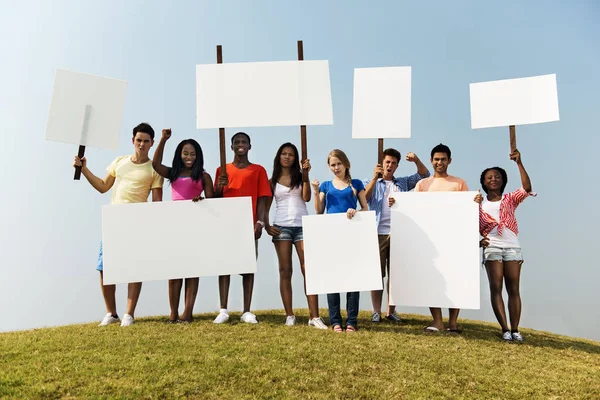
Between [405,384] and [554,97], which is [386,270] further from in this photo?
[554,97]

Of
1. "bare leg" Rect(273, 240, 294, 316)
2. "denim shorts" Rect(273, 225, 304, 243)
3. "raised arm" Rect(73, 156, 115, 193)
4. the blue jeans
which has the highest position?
"raised arm" Rect(73, 156, 115, 193)

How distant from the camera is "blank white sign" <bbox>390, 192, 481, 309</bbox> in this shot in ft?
26.3

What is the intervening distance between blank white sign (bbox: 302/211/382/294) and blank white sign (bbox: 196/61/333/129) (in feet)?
5.44

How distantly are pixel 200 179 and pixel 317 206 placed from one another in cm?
189

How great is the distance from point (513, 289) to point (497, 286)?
29 centimetres

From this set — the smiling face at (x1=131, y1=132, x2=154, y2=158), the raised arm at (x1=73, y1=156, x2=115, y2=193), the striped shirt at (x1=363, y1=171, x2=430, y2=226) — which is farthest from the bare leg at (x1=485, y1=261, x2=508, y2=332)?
the raised arm at (x1=73, y1=156, x2=115, y2=193)

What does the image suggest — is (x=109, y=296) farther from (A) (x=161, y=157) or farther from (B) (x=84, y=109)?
(B) (x=84, y=109)

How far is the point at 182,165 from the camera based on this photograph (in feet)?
26.0

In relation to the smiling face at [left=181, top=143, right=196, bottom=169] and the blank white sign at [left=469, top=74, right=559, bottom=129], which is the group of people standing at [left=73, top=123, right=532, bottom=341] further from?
the blank white sign at [left=469, top=74, right=559, bottom=129]

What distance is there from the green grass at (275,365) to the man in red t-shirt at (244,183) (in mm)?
758

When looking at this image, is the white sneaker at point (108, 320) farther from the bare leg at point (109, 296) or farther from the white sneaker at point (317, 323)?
the white sneaker at point (317, 323)

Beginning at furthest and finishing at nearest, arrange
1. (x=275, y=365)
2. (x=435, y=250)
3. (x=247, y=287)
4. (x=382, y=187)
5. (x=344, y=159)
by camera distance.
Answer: (x=382, y=187) → (x=247, y=287) → (x=435, y=250) → (x=344, y=159) → (x=275, y=365)

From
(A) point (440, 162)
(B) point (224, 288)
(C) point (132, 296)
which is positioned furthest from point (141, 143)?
(A) point (440, 162)

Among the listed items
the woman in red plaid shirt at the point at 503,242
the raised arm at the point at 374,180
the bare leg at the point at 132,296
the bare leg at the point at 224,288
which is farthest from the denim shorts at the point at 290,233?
the woman in red plaid shirt at the point at 503,242
